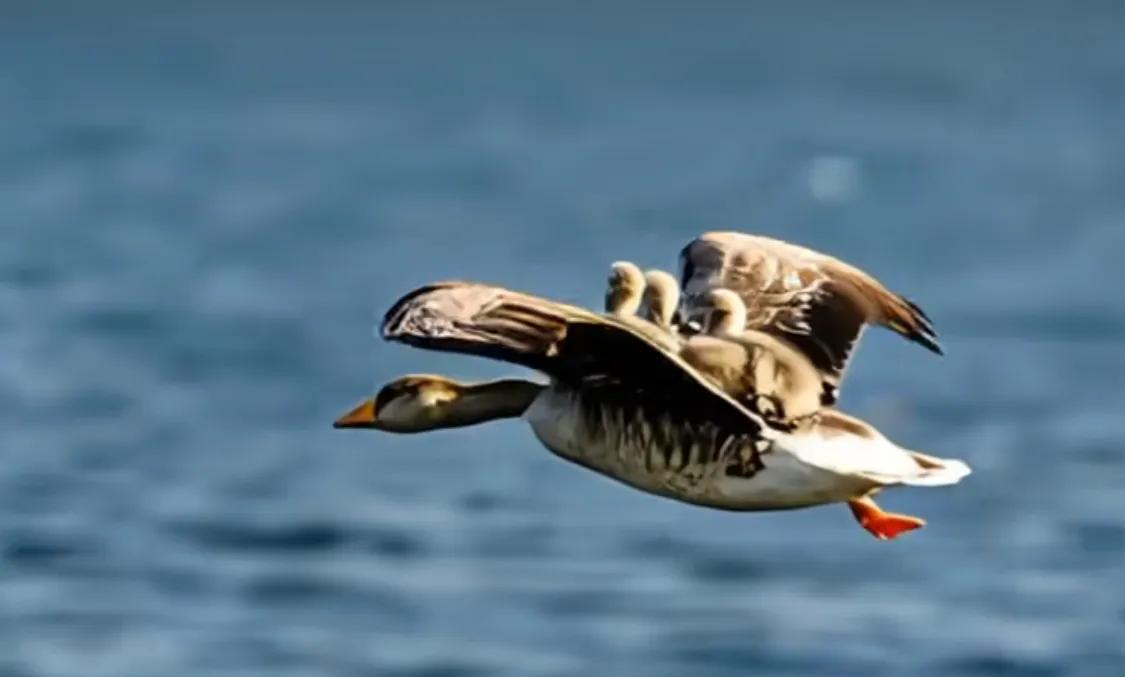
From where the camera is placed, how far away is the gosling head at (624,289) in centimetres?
883

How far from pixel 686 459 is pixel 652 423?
11 cm

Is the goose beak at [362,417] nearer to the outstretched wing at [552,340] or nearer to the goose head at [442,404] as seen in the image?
the goose head at [442,404]

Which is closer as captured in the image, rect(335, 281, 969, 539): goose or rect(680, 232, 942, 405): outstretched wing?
rect(335, 281, 969, 539): goose

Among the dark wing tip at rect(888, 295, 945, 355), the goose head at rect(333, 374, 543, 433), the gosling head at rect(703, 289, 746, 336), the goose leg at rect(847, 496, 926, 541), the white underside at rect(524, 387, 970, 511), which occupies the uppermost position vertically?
the dark wing tip at rect(888, 295, 945, 355)

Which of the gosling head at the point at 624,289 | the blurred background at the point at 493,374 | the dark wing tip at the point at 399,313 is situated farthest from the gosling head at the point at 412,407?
the blurred background at the point at 493,374

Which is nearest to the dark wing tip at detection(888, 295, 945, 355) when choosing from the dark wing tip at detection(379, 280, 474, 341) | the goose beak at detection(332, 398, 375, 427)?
the goose beak at detection(332, 398, 375, 427)

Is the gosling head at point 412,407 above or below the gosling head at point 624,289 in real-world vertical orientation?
below

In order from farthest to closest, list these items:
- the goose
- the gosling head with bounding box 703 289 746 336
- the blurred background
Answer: the blurred background < the gosling head with bounding box 703 289 746 336 < the goose

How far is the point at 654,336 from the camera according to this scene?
8.34 meters

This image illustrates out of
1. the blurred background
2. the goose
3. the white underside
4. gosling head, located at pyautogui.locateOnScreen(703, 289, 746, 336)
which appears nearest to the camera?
the goose

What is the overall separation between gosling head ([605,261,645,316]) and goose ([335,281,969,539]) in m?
0.40

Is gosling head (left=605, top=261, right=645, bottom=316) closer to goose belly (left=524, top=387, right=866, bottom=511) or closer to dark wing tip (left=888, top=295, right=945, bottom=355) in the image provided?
goose belly (left=524, top=387, right=866, bottom=511)

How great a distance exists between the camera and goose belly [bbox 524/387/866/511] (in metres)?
8.17

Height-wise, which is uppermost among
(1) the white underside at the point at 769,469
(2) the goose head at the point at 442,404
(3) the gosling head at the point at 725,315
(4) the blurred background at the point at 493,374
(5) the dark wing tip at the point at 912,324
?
(4) the blurred background at the point at 493,374
